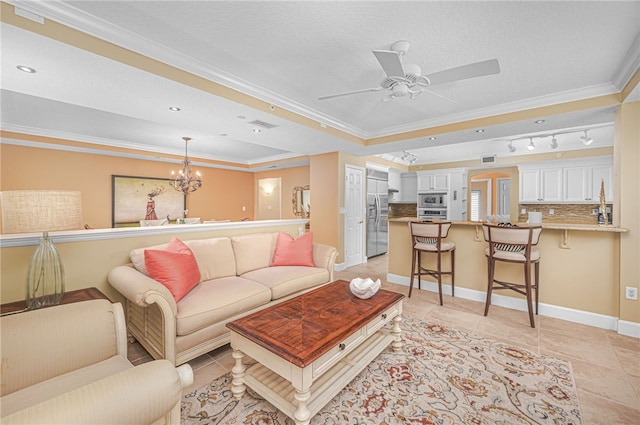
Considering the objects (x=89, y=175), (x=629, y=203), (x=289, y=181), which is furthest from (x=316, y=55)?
(x=89, y=175)

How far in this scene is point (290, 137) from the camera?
159 inches

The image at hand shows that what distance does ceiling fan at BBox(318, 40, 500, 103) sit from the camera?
188 centimetres

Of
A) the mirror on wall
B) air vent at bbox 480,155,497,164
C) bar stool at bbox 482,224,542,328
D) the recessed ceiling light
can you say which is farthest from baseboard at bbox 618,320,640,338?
the recessed ceiling light

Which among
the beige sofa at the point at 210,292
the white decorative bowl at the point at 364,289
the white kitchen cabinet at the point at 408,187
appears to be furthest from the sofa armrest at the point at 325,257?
the white kitchen cabinet at the point at 408,187

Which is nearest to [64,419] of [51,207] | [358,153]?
[51,207]

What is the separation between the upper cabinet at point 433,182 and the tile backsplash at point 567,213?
6.06 ft

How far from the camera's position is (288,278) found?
292 cm

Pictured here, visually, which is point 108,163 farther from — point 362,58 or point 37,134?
point 362,58

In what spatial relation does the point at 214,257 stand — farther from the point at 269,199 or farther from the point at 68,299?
the point at 269,199

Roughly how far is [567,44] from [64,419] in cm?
352

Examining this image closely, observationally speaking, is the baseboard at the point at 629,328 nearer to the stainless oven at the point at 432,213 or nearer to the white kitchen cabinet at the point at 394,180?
the stainless oven at the point at 432,213

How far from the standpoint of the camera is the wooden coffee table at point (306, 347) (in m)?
1.48

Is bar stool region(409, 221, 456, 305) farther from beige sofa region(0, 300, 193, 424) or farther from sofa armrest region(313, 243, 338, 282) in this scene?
beige sofa region(0, 300, 193, 424)

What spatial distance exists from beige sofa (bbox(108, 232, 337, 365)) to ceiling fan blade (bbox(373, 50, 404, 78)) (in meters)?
2.20
